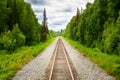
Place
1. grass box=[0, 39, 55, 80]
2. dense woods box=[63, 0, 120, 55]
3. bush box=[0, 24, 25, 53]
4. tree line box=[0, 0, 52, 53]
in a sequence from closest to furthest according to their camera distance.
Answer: grass box=[0, 39, 55, 80]
dense woods box=[63, 0, 120, 55]
bush box=[0, 24, 25, 53]
tree line box=[0, 0, 52, 53]

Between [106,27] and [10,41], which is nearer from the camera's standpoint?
[10,41]

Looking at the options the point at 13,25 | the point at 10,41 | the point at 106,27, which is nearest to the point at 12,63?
the point at 10,41

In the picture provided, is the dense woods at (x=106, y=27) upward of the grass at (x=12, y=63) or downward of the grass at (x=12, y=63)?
upward

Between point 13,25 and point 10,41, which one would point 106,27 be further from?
point 13,25

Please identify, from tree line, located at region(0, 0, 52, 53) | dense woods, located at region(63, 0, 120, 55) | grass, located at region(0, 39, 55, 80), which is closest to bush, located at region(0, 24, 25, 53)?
tree line, located at region(0, 0, 52, 53)

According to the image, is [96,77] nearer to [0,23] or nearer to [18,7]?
[0,23]

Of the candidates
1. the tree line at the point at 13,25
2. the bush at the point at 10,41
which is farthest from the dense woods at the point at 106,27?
the bush at the point at 10,41

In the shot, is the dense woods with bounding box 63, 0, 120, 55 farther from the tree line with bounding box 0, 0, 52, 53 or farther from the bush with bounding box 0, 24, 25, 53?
the bush with bounding box 0, 24, 25, 53

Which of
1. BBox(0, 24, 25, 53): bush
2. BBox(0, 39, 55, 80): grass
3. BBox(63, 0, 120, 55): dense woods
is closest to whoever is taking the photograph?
BBox(0, 39, 55, 80): grass

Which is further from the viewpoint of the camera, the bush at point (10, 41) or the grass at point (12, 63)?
the bush at point (10, 41)

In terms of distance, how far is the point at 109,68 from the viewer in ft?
62.8

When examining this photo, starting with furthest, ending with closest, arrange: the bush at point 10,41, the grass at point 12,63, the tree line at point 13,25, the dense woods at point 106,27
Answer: the tree line at point 13,25 → the bush at point 10,41 → the dense woods at point 106,27 → the grass at point 12,63

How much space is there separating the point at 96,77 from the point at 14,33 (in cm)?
2606

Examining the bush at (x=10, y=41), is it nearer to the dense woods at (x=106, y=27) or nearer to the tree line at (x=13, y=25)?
the tree line at (x=13, y=25)
